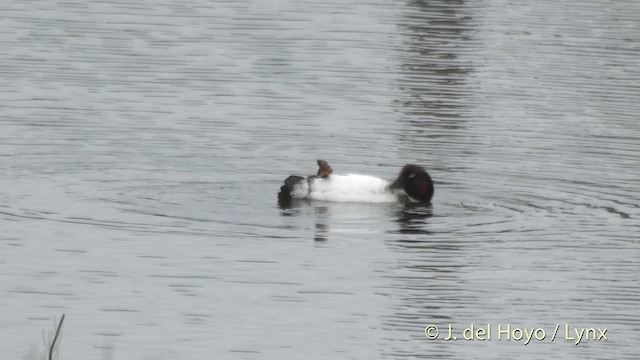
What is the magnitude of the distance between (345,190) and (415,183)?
79 cm

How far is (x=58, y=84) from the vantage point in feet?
91.3

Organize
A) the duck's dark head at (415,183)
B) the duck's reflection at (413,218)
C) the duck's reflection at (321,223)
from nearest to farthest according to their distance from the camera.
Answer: the duck's reflection at (321,223)
the duck's reflection at (413,218)
the duck's dark head at (415,183)

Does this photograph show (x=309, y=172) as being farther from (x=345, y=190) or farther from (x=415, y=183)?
(x=415, y=183)

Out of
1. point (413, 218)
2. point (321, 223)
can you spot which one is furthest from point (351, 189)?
point (321, 223)

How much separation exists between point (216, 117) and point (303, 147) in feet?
7.09

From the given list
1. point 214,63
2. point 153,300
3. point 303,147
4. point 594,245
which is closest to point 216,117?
point 303,147

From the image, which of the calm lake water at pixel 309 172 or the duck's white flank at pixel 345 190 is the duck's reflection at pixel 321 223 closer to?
the calm lake water at pixel 309 172

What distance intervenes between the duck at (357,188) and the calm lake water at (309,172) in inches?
7.4

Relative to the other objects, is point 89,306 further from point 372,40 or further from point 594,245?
point 372,40

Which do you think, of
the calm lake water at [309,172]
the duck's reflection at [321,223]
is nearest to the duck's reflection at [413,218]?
the calm lake water at [309,172]

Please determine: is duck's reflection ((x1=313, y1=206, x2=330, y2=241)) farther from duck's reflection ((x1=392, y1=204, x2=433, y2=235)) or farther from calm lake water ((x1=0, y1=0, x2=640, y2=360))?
duck's reflection ((x1=392, y1=204, x2=433, y2=235))

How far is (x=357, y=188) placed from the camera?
843 inches

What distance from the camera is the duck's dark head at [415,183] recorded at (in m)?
21.3

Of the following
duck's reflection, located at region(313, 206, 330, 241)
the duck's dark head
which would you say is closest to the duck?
the duck's dark head
